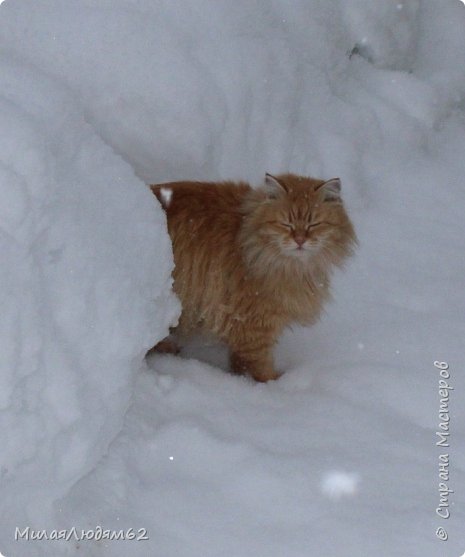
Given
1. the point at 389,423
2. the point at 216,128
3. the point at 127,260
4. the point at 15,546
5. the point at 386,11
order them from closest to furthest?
the point at 15,546 → the point at 127,260 → the point at 389,423 → the point at 216,128 → the point at 386,11

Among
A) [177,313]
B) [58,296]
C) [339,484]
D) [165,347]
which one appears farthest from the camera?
[165,347]

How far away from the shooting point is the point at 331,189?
10.4 feet

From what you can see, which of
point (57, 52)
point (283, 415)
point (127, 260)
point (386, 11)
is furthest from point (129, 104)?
point (386, 11)

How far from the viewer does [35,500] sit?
6.75 ft

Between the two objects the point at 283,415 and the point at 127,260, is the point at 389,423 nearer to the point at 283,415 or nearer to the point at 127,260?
the point at 283,415

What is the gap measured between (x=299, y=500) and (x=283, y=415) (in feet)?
1.76

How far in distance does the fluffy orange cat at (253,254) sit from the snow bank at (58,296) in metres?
0.50

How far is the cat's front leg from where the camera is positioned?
3.33 meters

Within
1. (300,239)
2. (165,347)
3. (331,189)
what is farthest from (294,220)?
(165,347)

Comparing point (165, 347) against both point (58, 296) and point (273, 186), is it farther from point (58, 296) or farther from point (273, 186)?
point (58, 296)

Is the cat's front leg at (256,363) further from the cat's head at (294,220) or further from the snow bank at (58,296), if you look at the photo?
the snow bank at (58,296)

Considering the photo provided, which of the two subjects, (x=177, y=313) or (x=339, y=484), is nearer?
(x=339, y=484)

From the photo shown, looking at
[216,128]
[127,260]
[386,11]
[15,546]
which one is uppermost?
[386,11]

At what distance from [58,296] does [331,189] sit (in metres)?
1.47
